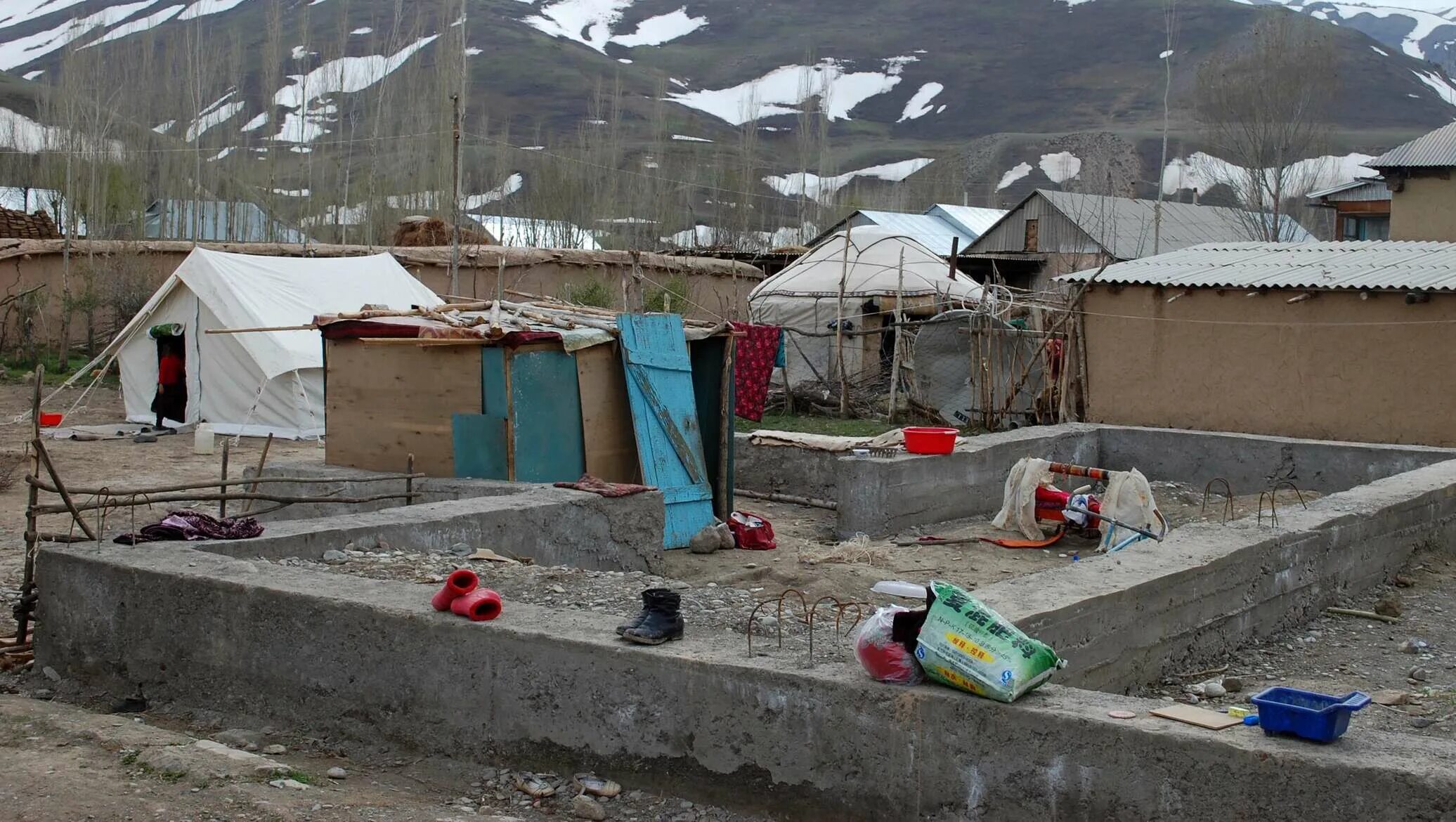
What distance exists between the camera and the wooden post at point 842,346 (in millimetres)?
17672

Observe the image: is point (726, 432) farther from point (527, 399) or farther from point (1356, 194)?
point (1356, 194)

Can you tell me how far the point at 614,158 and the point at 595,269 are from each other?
2444 cm

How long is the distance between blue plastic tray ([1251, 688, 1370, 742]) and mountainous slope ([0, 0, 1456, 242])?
2596 cm

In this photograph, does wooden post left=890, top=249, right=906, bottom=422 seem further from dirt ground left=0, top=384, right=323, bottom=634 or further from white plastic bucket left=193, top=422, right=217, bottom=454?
white plastic bucket left=193, top=422, right=217, bottom=454

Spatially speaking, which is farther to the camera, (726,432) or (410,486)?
(726,432)

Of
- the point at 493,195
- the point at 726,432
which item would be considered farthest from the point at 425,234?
the point at 493,195

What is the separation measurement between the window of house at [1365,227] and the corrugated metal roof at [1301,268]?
19.6 metres

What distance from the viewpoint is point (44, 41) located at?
431ft

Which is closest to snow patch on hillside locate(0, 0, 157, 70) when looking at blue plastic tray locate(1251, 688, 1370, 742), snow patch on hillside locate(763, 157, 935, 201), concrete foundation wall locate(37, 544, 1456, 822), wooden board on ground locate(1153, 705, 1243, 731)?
snow patch on hillside locate(763, 157, 935, 201)

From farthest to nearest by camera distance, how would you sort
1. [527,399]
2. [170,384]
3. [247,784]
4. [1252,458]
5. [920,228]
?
[920,228] < [170,384] < [1252,458] < [527,399] < [247,784]

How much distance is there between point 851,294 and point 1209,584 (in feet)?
42.9

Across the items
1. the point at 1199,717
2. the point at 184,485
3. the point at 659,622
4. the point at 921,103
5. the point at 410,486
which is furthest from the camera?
the point at 921,103

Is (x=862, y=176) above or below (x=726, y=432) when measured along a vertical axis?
above

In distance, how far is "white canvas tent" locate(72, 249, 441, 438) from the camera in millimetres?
15891
